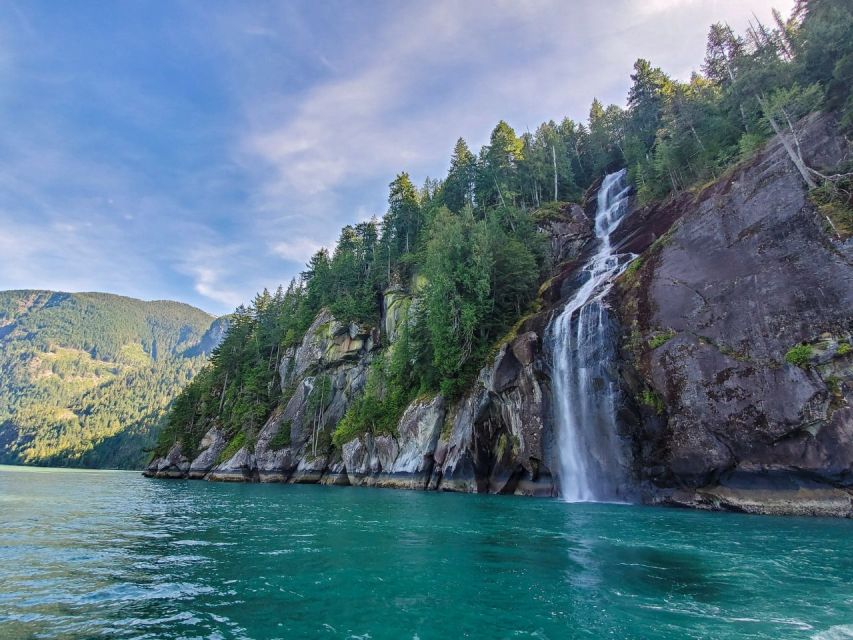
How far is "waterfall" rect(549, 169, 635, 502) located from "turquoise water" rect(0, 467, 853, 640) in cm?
723

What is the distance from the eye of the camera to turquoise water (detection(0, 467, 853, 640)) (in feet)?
22.3

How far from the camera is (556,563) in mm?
10852

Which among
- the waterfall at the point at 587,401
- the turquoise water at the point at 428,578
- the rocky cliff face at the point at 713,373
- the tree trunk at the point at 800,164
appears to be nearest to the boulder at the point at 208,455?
the rocky cliff face at the point at 713,373

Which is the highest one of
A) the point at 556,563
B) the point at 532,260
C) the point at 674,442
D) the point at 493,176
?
the point at 493,176

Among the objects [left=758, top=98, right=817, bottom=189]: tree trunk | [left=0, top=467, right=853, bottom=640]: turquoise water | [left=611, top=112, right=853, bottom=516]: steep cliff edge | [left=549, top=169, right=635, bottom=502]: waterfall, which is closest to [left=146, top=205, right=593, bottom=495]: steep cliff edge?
[left=549, top=169, right=635, bottom=502]: waterfall

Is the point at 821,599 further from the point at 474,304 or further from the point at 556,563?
the point at 474,304

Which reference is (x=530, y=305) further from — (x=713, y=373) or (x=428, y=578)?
(x=428, y=578)

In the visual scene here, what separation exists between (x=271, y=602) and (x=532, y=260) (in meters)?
34.6

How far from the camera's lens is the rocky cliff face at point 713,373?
1795 cm

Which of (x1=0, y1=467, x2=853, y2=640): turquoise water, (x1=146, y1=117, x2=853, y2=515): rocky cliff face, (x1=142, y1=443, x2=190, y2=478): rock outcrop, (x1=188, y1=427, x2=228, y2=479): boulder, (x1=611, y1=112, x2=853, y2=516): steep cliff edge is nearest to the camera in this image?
(x1=0, y1=467, x2=853, y2=640): turquoise water

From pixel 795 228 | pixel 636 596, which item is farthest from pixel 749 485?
pixel 636 596

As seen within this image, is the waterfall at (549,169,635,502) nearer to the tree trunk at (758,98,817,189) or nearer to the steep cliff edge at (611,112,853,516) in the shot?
the steep cliff edge at (611,112,853,516)

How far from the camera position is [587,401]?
26.0 m

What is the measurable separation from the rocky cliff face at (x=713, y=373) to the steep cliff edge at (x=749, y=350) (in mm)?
60
